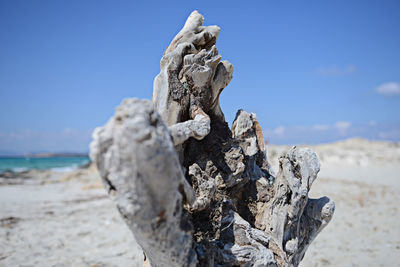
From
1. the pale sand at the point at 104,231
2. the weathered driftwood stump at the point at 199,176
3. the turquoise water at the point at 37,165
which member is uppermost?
the weathered driftwood stump at the point at 199,176

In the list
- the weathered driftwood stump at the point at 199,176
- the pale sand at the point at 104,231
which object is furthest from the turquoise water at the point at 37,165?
the weathered driftwood stump at the point at 199,176

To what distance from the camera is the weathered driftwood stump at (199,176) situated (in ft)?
5.45

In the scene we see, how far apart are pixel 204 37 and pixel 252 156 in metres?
1.44

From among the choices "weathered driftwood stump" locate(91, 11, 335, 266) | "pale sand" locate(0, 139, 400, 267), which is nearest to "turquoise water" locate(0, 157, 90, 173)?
"pale sand" locate(0, 139, 400, 267)

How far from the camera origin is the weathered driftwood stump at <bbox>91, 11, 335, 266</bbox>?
1.66 metres

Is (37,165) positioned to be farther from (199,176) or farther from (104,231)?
(199,176)

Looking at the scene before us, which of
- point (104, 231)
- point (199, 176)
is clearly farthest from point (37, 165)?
point (199, 176)

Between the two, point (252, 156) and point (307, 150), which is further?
point (252, 156)

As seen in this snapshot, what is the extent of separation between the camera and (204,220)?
→ 8.57 ft

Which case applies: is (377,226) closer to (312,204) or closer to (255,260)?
(312,204)

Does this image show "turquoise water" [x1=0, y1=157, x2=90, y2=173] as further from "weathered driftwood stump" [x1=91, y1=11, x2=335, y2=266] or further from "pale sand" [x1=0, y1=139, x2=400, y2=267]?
"weathered driftwood stump" [x1=91, y1=11, x2=335, y2=266]

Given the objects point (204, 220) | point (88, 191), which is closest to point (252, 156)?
point (204, 220)

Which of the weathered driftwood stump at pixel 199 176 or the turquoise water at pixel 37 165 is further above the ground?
the weathered driftwood stump at pixel 199 176

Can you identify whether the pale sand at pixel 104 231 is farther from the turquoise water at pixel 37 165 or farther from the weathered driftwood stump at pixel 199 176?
the turquoise water at pixel 37 165
